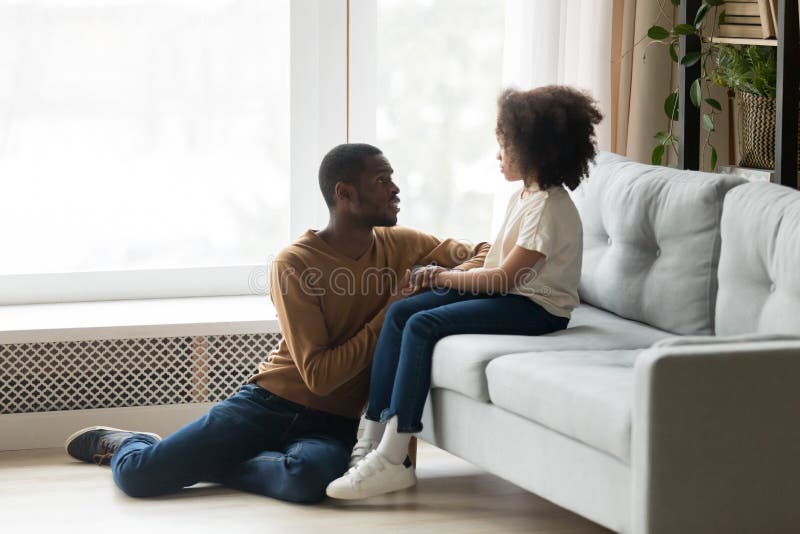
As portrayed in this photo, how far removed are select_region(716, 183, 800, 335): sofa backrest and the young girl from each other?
36cm

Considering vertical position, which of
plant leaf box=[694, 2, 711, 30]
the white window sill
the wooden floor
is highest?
plant leaf box=[694, 2, 711, 30]

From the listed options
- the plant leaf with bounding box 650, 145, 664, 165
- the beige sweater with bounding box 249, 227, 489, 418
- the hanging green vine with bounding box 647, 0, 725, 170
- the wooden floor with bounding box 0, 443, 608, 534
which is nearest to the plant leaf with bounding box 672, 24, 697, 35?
the hanging green vine with bounding box 647, 0, 725, 170

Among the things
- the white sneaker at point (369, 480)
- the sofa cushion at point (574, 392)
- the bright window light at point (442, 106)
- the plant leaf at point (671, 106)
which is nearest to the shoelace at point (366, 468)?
the white sneaker at point (369, 480)

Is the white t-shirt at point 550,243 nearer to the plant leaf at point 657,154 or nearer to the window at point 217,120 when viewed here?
the plant leaf at point 657,154

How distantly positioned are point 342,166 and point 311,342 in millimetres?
449

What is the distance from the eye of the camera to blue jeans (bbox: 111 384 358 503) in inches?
111

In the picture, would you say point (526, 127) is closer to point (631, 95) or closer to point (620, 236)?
point (620, 236)

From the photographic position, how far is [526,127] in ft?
9.39

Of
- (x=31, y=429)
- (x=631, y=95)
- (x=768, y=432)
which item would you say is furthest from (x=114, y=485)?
(x=631, y=95)

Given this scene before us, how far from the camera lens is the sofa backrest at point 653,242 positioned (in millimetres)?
2848

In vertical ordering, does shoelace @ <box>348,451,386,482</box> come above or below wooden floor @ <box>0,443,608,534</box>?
above

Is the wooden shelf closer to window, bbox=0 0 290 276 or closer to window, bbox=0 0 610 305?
window, bbox=0 0 610 305

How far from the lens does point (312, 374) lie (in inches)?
112

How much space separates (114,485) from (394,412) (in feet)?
2.55
